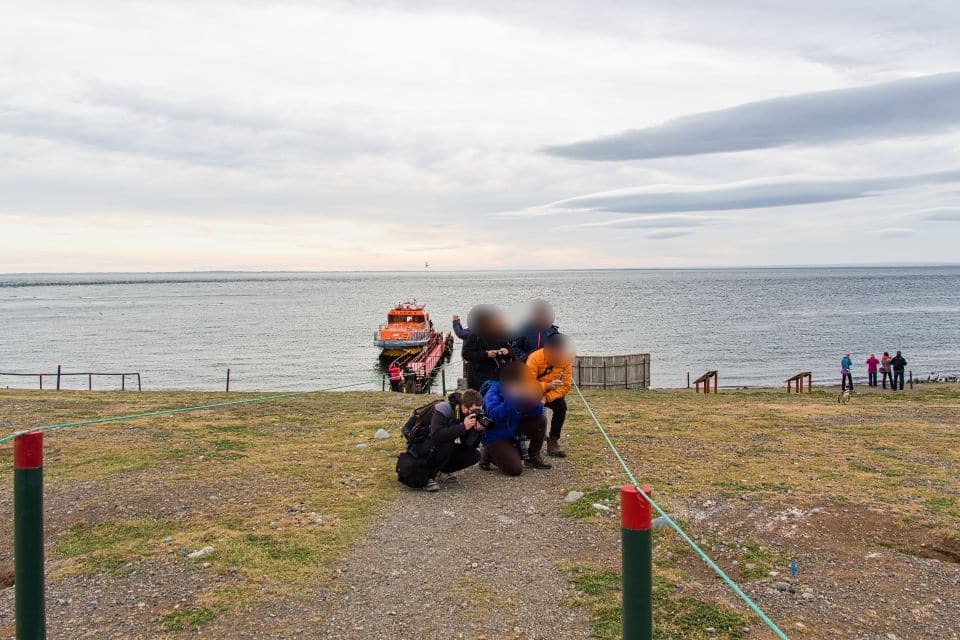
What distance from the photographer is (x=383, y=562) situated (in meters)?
5.30

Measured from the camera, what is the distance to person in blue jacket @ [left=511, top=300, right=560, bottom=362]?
814cm

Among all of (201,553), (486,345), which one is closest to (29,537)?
(201,553)

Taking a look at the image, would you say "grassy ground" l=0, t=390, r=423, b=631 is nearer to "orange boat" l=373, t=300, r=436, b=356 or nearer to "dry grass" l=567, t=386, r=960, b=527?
"dry grass" l=567, t=386, r=960, b=527

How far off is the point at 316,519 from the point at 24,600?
3.14 m

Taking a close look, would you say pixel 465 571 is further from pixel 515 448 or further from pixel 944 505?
pixel 944 505

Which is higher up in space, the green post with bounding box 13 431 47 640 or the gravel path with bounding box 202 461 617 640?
the green post with bounding box 13 431 47 640

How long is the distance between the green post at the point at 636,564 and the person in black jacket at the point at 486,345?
5.55 m

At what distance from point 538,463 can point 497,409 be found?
977 millimetres

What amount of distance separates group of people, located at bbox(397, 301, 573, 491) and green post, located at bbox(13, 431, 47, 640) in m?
4.09

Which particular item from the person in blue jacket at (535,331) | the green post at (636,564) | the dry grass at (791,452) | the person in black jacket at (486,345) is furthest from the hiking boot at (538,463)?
the green post at (636,564)

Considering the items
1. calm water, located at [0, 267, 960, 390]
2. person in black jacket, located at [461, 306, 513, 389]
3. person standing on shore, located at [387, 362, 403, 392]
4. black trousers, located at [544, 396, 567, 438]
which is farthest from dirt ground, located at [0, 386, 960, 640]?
calm water, located at [0, 267, 960, 390]

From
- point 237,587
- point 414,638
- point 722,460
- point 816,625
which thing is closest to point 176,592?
point 237,587

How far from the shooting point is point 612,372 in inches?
915

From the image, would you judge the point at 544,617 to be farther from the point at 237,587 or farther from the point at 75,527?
the point at 75,527
